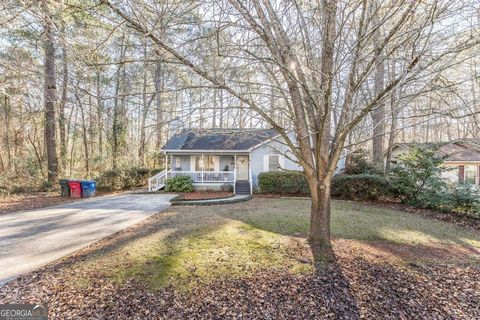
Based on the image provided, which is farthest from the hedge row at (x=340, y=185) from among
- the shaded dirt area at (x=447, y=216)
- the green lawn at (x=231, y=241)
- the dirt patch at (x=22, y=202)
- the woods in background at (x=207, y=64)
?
the dirt patch at (x=22, y=202)

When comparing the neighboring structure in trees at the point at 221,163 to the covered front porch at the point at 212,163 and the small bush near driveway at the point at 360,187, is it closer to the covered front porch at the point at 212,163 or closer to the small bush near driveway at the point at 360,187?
the covered front porch at the point at 212,163

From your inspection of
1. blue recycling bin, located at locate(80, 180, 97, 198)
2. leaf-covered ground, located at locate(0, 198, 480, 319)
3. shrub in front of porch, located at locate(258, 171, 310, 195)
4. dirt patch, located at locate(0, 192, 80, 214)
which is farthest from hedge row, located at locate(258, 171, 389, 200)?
dirt patch, located at locate(0, 192, 80, 214)

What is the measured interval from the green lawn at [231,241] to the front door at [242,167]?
25.5 feet

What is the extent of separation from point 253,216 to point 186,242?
10.8 feet

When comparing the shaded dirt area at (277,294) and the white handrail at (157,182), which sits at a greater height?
the white handrail at (157,182)

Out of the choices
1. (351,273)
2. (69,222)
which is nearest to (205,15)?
(351,273)

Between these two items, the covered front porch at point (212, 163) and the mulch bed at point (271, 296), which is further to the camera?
Result: the covered front porch at point (212, 163)

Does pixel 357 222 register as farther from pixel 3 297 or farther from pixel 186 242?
pixel 3 297

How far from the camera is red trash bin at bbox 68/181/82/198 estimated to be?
12219 millimetres

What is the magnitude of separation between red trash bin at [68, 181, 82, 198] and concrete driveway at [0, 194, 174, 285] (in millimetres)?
2473

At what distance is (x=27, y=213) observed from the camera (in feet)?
27.6

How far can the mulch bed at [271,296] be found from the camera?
9.47 feet

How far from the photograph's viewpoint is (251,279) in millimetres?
3539

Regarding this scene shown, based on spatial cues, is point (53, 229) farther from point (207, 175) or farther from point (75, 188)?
point (207, 175)
